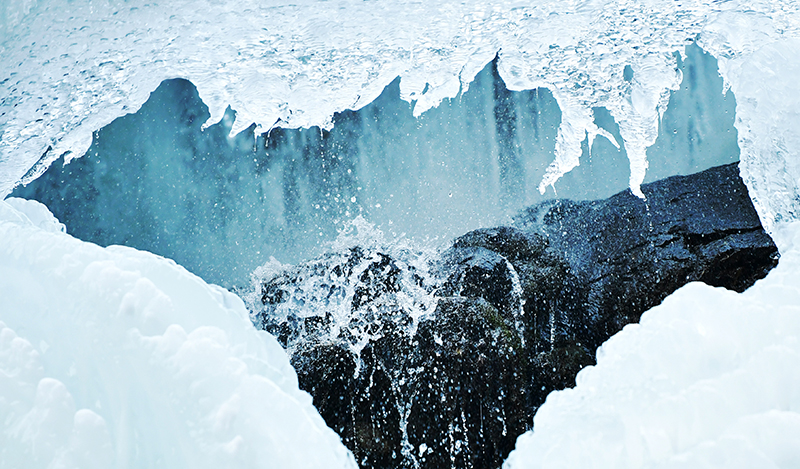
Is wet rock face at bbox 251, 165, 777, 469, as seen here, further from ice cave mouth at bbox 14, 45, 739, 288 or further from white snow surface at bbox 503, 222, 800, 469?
white snow surface at bbox 503, 222, 800, 469

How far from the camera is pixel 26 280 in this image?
1494 mm

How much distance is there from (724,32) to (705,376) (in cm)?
298

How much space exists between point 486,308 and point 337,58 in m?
2.17

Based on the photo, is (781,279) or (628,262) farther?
(628,262)

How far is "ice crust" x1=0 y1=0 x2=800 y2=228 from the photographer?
3.42 m

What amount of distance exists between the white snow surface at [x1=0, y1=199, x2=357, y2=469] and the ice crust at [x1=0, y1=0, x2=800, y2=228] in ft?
7.32

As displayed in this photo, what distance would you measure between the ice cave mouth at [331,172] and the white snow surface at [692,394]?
155 inches

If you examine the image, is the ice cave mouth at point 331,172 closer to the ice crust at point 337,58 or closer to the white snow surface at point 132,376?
the ice crust at point 337,58

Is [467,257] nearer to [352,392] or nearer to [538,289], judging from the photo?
[538,289]

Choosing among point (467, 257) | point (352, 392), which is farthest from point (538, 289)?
point (352, 392)

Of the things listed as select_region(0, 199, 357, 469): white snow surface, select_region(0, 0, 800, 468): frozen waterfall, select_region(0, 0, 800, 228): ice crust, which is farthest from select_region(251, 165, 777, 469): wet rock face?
select_region(0, 199, 357, 469): white snow surface

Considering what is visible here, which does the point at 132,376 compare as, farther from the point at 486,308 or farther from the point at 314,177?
the point at 314,177

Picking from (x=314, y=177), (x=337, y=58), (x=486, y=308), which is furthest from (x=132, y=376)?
(x=314, y=177)

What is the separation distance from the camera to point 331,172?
5.88 m
